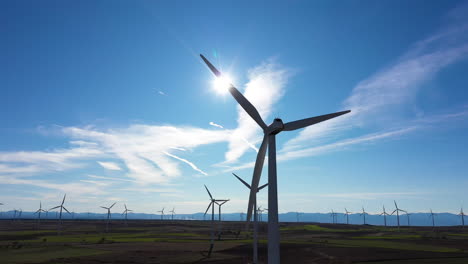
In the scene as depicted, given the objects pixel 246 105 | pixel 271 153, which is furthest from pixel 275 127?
pixel 246 105

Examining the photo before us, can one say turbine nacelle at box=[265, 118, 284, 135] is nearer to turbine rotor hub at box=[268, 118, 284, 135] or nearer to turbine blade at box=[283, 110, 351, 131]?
turbine rotor hub at box=[268, 118, 284, 135]

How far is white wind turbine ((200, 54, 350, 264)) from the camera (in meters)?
24.9

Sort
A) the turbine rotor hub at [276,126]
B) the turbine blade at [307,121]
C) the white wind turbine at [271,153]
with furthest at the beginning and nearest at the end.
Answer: the turbine blade at [307,121] → the turbine rotor hub at [276,126] → the white wind turbine at [271,153]

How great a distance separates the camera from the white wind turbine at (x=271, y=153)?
24891mm

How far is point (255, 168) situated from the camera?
108ft

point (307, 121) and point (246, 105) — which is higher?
point (246, 105)

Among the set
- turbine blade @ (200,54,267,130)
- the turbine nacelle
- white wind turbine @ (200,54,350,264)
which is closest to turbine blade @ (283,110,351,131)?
white wind turbine @ (200,54,350,264)

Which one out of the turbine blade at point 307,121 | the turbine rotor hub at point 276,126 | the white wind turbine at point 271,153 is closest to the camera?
the white wind turbine at point 271,153

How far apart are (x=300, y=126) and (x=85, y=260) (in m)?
62.0

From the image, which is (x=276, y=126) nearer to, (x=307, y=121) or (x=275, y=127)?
(x=275, y=127)

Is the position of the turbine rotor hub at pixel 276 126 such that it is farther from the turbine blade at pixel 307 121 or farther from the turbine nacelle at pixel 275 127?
the turbine blade at pixel 307 121

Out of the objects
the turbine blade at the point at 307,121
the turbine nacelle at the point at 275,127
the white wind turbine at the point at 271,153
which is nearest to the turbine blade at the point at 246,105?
the white wind turbine at the point at 271,153

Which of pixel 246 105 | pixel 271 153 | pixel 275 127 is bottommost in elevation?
pixel 271 153

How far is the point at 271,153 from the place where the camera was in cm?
2816
